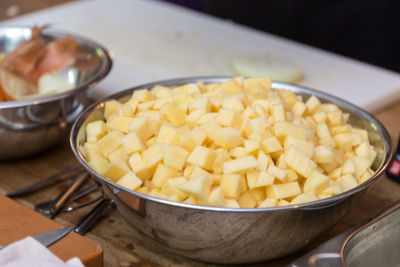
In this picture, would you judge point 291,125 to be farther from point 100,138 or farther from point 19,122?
point 19,122

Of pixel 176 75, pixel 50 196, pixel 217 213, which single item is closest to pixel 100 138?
pixel 50 196

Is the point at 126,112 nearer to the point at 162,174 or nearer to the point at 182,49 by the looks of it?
the point at 162,174

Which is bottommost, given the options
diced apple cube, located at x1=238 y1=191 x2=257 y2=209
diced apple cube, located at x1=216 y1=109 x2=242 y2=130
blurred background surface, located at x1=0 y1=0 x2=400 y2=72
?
blurred background surface, located at x1=0 y1=0 x2=400 y2=72

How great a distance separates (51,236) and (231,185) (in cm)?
32

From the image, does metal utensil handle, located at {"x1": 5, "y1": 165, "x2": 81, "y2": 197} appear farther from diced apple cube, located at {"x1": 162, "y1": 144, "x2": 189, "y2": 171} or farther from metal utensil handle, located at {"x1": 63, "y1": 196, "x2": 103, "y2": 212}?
diced apple cube, located at {"x1": 162, "y1": 144, "x2": 189, "y2": 171}

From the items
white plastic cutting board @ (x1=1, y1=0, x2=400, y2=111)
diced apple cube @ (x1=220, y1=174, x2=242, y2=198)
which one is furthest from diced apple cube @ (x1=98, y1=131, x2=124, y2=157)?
white plastic cutting board @ (x1=1, y1=0, x2=400, y2=111)

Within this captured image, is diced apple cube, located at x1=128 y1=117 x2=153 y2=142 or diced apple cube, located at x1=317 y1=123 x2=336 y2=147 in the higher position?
diced apple cube, located at x1=317 y1=123 x2=336 y2=147

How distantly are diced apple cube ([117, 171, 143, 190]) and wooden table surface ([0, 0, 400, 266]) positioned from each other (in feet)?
Answer: 0.54

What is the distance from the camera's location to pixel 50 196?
Answer: 118 centimetres

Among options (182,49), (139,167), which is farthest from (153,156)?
(182,49)

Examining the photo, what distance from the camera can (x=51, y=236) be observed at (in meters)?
0.91

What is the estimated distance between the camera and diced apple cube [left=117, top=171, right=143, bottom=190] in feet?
3.00

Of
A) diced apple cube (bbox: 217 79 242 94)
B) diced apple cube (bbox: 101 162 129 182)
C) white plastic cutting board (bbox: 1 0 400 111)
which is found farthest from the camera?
white plastic cutting board (bbox: 1 0 400 111)

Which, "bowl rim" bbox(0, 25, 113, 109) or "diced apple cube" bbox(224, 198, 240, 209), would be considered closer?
"diced apple cube" bbox(224, 198, 240, 209)
